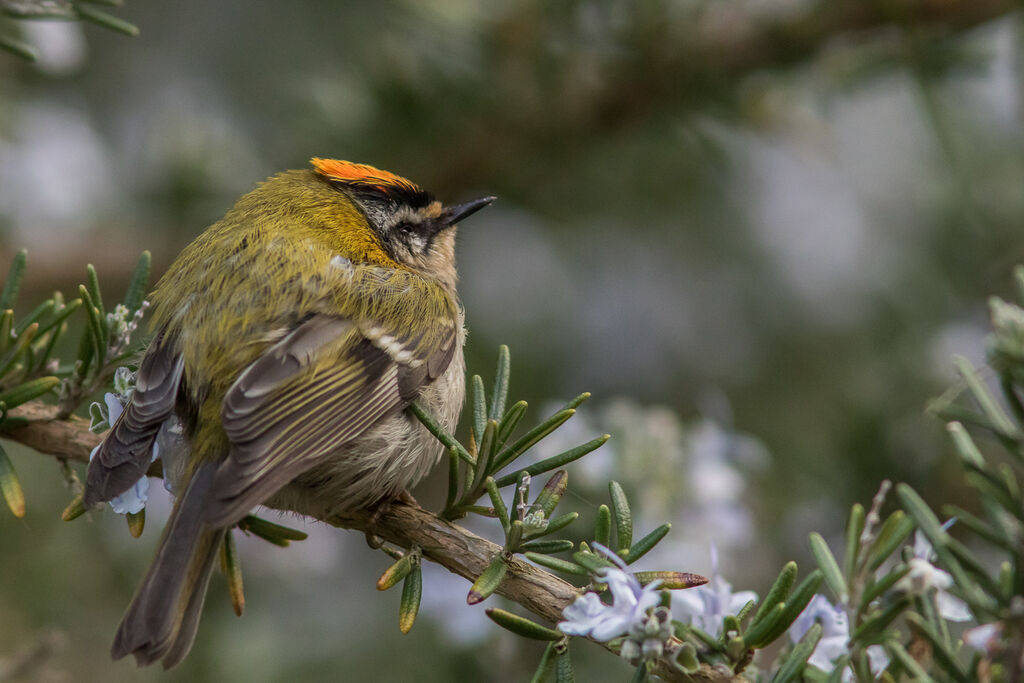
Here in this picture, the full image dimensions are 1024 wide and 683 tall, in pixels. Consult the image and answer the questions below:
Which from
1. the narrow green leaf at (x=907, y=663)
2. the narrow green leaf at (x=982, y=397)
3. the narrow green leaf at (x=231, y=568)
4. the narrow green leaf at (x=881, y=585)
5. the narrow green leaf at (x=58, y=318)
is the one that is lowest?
the narrow green leaf at (x=231, y=568)

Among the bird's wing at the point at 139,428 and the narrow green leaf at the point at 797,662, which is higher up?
the narrow green leaf at the point at 797,662

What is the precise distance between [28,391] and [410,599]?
0.67 m

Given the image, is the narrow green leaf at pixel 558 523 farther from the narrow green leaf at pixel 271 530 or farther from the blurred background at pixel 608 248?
the blurred background at pixel 608 248

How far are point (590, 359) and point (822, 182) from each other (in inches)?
68.2

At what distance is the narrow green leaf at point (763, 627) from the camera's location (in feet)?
3.97

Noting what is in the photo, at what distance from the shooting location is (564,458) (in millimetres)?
1430

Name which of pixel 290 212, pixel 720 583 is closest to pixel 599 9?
pixel 290 212

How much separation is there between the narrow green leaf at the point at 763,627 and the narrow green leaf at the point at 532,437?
380 mm

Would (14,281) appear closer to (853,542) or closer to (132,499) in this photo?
(132,499)

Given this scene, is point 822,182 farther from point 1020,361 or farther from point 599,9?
point 1020,361

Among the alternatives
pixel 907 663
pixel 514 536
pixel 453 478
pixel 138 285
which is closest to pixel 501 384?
pixel 453 478

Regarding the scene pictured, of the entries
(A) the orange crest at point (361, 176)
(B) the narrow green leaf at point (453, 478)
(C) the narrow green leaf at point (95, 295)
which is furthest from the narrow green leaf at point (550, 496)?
(A) the orange crest at point (361, 176)

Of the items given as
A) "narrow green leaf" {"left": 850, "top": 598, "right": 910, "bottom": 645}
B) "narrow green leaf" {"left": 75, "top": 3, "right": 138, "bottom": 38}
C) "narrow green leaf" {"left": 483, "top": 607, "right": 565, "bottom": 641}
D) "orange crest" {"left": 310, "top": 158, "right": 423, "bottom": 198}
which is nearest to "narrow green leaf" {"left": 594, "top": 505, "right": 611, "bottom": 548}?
"narrow green leaf" {"left": 483, "top": 607, "right": 565, "bottom": 641}

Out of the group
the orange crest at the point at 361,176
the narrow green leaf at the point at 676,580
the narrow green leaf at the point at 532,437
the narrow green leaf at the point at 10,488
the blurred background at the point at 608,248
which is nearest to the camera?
the narrow green leaf at the point at 676,580
